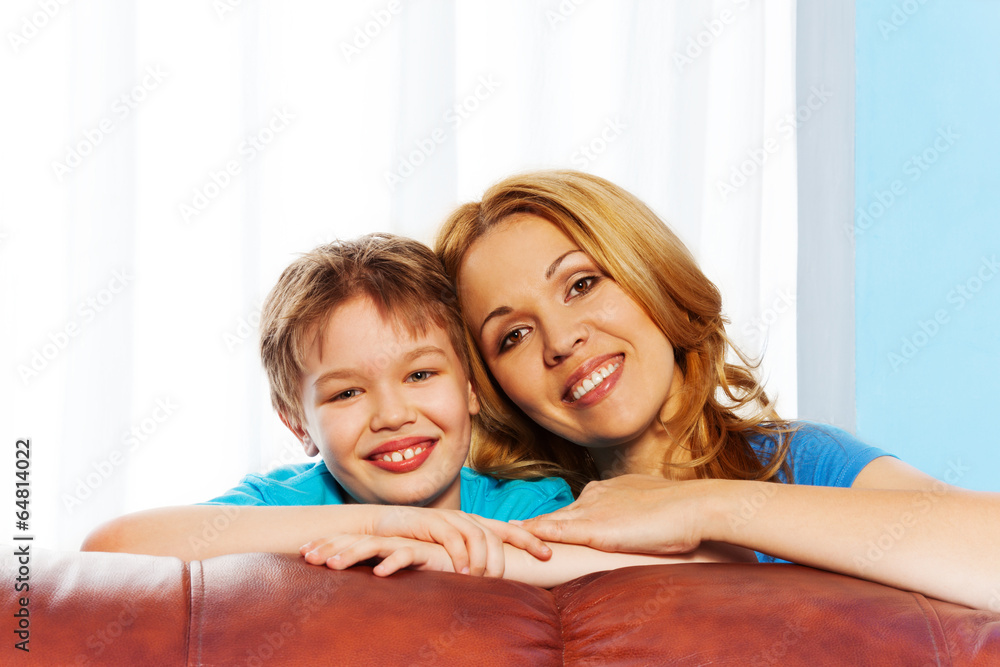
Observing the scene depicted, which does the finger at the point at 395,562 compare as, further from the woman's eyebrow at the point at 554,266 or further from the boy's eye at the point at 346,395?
the woman's eyebrow at the point at 554,266

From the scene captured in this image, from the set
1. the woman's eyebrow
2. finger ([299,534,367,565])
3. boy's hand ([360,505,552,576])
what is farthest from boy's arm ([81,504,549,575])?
the woman's eyebrow

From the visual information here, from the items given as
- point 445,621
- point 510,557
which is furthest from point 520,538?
point 445,621

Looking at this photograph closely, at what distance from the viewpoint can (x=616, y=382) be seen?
4.21ft

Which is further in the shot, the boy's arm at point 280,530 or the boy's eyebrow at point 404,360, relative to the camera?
the boy's eyebrow at point 404,360

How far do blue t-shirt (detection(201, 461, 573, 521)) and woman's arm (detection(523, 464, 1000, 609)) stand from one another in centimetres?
35

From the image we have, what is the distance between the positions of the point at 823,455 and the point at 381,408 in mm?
724

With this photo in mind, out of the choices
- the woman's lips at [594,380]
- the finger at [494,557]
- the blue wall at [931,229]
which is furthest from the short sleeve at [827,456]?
the blue wall at [931,229]

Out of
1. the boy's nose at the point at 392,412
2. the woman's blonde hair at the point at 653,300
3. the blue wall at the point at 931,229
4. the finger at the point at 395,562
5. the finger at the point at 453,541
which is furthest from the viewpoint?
the blue wall at the point at 931,229

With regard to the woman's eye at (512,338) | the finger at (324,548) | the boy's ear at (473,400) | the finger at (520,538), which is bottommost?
the finger at (520,538)

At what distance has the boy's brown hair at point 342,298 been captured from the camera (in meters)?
1.29

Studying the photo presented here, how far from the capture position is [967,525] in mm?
869

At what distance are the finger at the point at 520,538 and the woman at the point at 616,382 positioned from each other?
3cm

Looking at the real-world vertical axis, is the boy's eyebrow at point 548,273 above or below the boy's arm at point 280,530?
above

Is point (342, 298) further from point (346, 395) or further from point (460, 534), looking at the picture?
point (460, 534)
